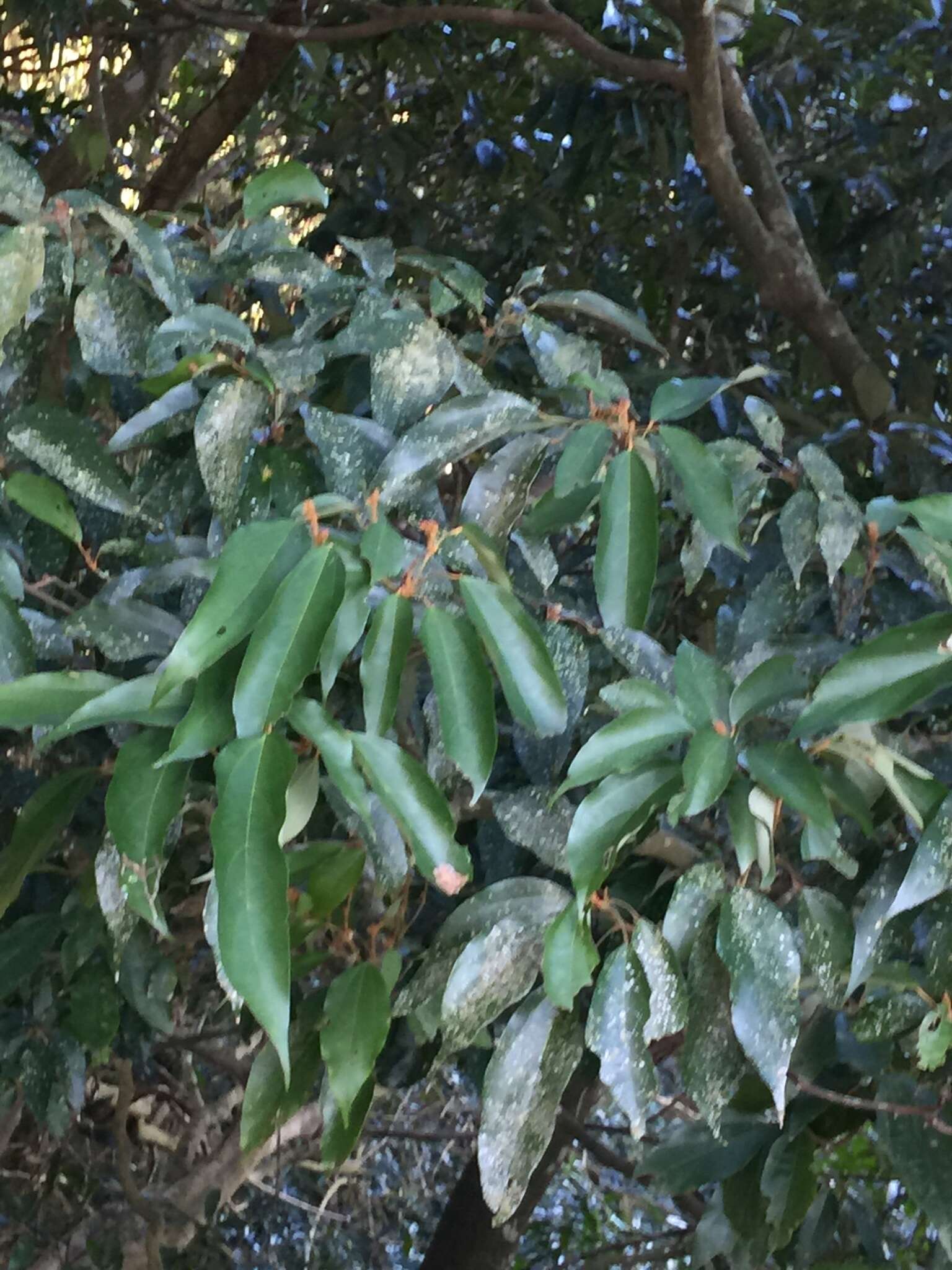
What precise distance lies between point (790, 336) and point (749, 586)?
820 mm

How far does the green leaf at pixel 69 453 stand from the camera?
51cm

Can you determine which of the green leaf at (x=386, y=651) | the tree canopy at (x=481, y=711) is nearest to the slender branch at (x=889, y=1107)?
the tree canopy at (x=481, y=711)

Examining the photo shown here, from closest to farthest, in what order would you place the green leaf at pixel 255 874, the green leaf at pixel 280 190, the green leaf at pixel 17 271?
the green leaf at pixel 255 874 → the green leaf at pixel 17 271 → the green leaf at pixel 280 190

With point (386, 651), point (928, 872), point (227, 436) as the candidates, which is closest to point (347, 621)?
point (386, 651)

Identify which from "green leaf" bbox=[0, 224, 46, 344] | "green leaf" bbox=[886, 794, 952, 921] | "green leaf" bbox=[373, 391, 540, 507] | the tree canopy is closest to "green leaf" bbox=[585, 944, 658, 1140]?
the tree canopy

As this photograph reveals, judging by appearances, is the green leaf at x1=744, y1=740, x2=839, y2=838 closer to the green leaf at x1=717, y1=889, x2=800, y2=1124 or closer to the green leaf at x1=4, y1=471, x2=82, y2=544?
the green leaf at x1=717, y1=889, x2=800, y2=1124

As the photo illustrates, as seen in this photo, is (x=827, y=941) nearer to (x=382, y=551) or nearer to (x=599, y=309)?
(x=382, y=551)

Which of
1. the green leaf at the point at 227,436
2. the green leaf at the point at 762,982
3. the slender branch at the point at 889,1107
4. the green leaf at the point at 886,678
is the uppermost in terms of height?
the green leaf at the point at 227,436

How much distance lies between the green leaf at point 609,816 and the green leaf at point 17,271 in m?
0.30

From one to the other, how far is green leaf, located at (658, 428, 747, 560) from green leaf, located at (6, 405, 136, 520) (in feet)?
0.84

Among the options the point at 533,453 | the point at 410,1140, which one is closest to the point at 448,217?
the point at 533,453

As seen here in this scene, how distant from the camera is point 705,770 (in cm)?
40

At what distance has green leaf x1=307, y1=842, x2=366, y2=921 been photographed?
51 cm

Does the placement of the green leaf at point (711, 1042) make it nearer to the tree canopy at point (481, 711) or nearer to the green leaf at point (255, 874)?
the tree canopy at point (481, 711)
